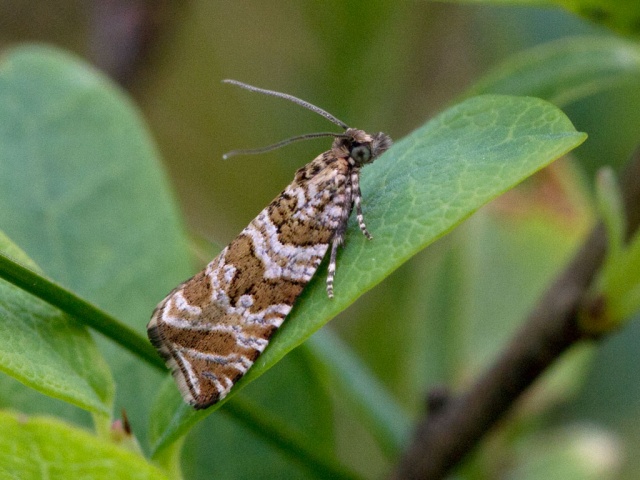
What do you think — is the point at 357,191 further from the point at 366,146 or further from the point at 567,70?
the point at 567,70

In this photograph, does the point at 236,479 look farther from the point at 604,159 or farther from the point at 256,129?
the point at 256,129

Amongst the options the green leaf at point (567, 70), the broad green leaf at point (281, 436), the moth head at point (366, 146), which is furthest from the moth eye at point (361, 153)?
the broad green leaf at point (281, 436)

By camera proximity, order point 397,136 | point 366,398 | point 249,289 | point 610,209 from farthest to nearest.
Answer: point 397,136, point 366,398, point 249,289, point 610,209

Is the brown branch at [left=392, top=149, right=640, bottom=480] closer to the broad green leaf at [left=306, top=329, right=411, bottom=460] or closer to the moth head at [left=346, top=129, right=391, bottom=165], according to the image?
the broad green leaf at [left=306, top=329, right=411, bottom=460]

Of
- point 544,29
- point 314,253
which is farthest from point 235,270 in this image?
point 544,29

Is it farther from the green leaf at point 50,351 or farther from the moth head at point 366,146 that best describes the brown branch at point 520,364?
the green leaf at point 50,351

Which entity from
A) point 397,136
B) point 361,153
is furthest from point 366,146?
point 397,136
